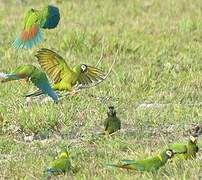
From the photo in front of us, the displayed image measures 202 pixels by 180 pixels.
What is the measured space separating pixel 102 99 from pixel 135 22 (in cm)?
364

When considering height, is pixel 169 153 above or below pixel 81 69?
below

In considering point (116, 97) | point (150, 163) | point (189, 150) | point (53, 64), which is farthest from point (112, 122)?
point (116, 97)

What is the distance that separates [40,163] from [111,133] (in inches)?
25.6

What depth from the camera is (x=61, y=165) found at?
4.42 m

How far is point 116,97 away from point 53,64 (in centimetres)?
176

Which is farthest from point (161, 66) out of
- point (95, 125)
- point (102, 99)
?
point (95, 125)

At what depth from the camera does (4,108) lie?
6059 millimetres

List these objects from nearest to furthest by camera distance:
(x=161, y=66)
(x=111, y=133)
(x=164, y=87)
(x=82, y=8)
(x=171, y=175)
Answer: (x=171, y=175)
(x=111, y=133)
(x=164, y=87)
(x=161, y=66)
(x=82, y=8)

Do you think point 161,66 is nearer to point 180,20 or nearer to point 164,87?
point 164,87

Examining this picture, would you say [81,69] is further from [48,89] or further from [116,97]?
[116,97]

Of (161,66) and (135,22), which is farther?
(135,22)

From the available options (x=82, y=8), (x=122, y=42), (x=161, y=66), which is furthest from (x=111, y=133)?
(x=82, y=8)

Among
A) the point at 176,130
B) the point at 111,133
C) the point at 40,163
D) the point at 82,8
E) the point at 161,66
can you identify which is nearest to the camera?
the point at 40,163

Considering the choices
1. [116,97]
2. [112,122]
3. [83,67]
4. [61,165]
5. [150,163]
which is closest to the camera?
[150,163]
